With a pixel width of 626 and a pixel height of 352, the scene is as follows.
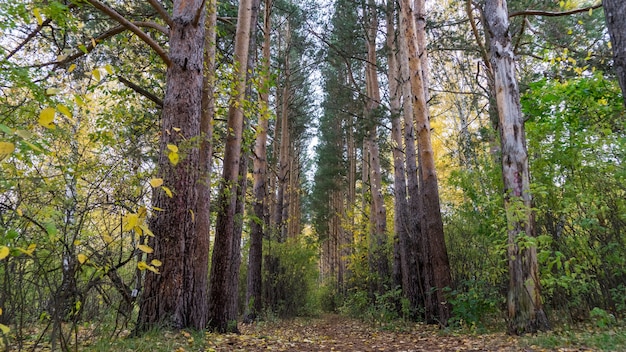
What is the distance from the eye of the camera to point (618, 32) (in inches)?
90.9

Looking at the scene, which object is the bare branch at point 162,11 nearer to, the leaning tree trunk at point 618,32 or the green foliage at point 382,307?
the leaning tree trunk at point 618,32

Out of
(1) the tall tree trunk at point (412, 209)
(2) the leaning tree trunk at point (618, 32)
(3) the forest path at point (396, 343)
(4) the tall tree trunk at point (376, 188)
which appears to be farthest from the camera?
(4) the tall tree trunk at point (376, 188)

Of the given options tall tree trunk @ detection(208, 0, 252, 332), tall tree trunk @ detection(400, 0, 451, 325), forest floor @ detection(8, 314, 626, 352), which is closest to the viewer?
forest floor @ detection(8, 314, 626, 352)

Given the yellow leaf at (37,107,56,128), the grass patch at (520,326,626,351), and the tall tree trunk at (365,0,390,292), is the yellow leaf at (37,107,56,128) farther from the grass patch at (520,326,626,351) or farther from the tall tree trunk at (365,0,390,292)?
the tall tree trunk at (365,0,390,292)

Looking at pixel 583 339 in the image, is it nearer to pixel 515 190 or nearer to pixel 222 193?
pixel 515 190

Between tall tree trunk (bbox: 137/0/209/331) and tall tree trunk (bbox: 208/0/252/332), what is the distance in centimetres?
111

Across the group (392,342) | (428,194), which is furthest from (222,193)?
(428,194)

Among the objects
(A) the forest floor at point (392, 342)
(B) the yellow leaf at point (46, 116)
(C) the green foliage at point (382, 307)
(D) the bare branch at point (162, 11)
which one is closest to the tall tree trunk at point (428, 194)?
(A) the forest floor at point (392, 342)

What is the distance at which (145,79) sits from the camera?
21.9ft

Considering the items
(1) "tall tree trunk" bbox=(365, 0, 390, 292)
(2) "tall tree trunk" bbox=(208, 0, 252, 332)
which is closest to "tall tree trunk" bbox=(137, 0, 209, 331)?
(2) "tall tree trunk" bbox=(208, 0, 252, 332)

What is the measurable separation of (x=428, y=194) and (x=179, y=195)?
4.84m

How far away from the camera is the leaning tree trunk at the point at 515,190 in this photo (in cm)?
462

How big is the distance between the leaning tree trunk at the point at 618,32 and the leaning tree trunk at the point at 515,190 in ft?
7.52

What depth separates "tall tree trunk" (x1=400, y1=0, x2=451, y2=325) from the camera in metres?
6.84
